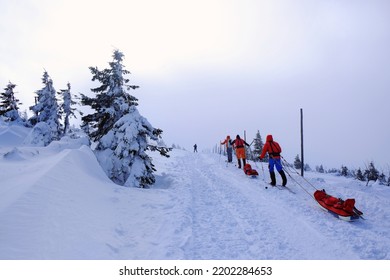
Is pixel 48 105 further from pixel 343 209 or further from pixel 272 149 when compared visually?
pixel 343 209

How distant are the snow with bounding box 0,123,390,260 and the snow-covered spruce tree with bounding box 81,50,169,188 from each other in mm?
2682

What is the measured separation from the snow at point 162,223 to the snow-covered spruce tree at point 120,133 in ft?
8.80

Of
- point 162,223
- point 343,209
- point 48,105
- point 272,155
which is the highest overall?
point 48,105

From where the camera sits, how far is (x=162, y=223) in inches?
295

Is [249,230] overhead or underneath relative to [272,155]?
underneath

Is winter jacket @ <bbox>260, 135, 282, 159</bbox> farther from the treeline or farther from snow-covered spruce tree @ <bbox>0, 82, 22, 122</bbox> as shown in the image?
snow-covered spruce tree @ <bbox>0, 82, 22, 122</bbox>

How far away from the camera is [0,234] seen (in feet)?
15.3

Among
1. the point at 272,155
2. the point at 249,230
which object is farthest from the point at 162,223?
the point at 272,155

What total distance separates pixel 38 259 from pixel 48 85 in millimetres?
34842

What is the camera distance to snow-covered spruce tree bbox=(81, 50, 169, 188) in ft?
A: 43.3

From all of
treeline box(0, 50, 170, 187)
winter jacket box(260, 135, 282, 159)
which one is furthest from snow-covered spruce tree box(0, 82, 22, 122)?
winter jacket box(260, 135, 282, 159)

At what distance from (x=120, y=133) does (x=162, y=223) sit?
7.36 m
